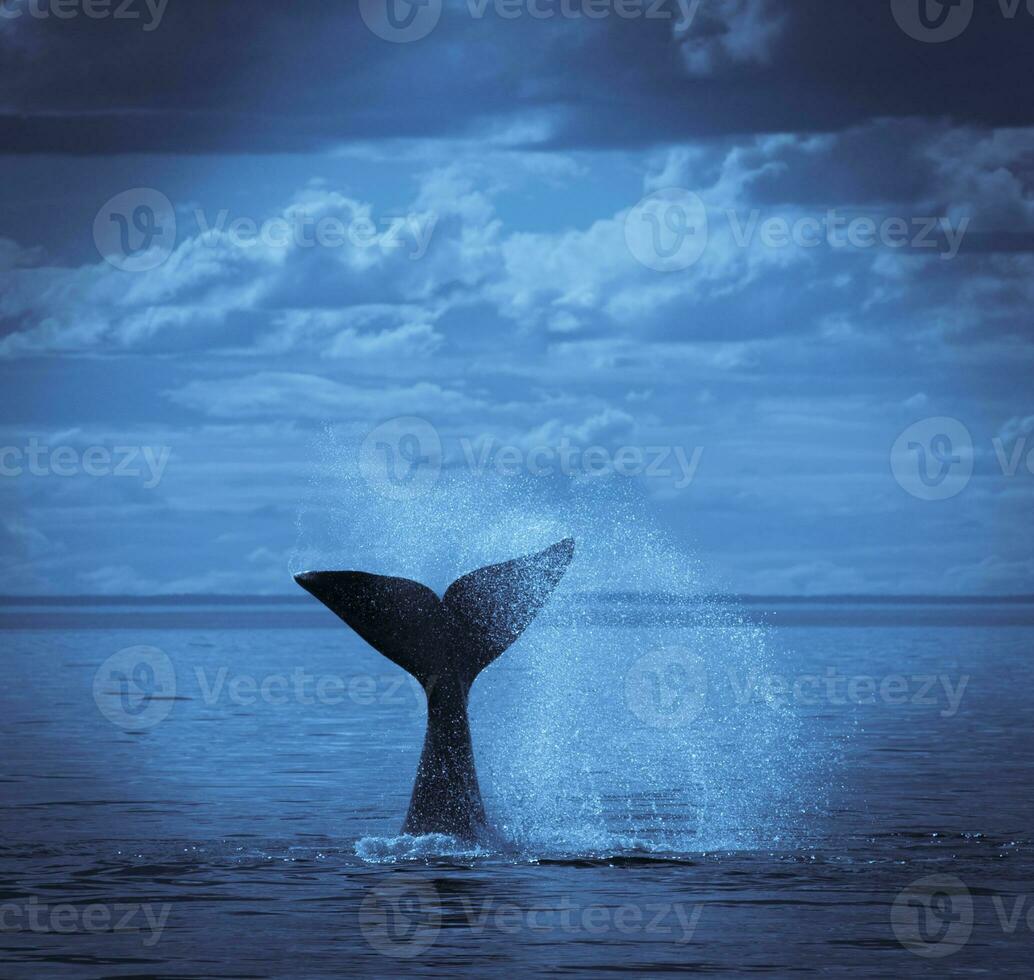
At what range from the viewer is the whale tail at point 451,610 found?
55.2 feet

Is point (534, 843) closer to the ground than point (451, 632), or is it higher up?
closer to the ground

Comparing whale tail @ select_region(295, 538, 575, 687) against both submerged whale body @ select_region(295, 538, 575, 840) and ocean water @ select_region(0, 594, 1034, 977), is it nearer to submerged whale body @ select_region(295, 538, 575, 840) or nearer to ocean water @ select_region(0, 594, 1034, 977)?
submerged whale body @ select_region(295, 538, 575, 840)

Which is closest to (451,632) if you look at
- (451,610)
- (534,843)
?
(451,610)

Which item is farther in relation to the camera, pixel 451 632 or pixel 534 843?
pixel 534 843

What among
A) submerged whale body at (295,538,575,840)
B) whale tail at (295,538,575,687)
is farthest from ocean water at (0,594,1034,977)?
whale tail at (295,538,575,687)

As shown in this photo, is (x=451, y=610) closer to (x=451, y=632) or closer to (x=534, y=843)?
(x=451, y=632)

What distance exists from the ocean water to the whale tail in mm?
2049

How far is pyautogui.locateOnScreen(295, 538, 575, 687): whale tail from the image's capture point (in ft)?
55.2

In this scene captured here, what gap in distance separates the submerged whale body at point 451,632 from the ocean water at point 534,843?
0.80 m

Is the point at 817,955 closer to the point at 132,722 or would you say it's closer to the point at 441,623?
the point at 441,623

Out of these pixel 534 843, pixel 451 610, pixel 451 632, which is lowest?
pixel 534 843

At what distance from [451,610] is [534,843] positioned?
3.34 metres

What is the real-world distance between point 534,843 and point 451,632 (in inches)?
123

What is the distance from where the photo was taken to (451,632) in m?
17.5
